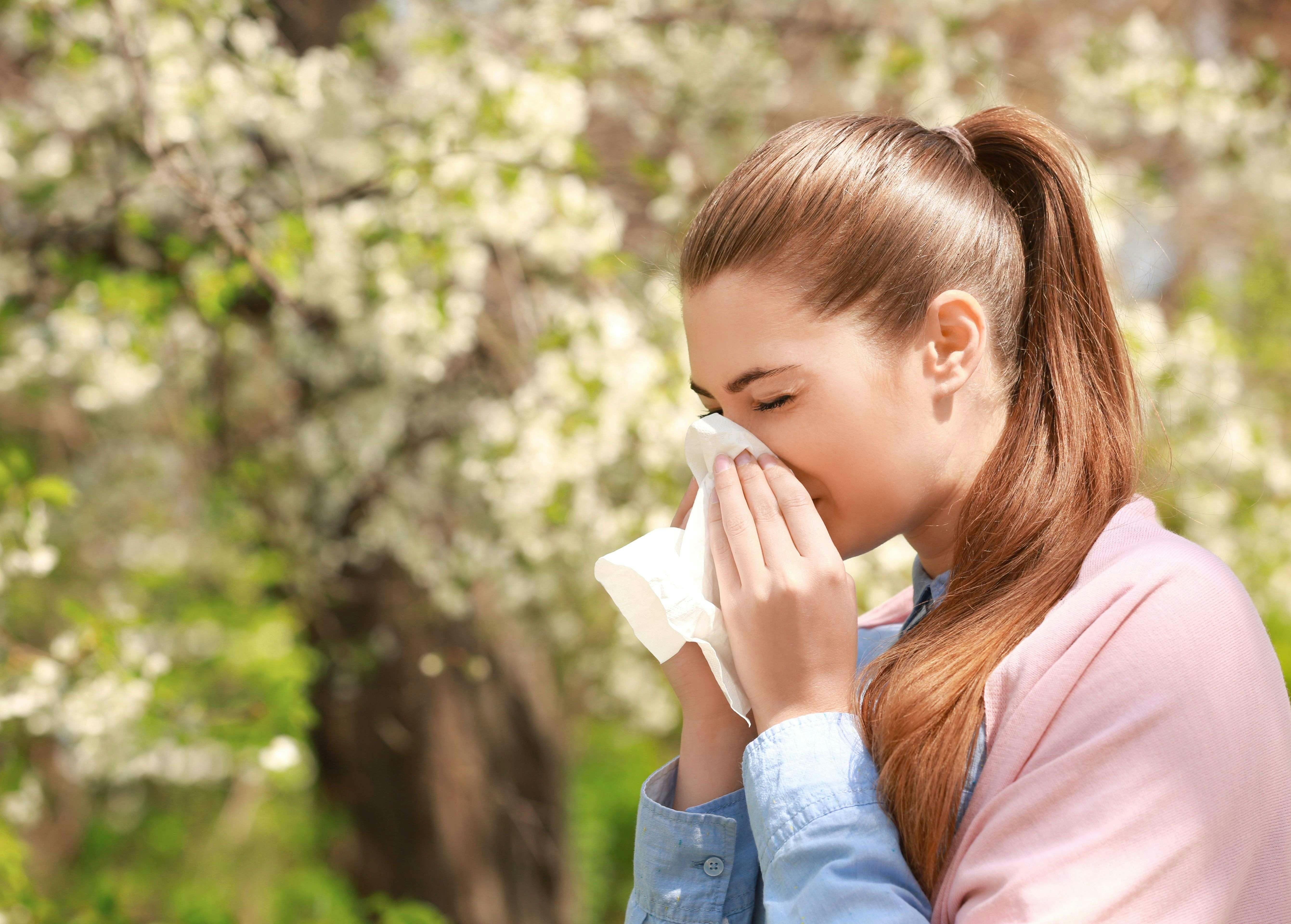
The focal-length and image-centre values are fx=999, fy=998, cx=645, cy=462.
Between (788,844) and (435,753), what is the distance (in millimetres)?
3251

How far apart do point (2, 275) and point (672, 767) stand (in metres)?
2.68

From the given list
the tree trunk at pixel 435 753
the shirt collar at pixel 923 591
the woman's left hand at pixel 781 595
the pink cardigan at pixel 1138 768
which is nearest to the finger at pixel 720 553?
the woman's left hand at pixel 781 595

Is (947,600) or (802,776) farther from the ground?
(947,600)

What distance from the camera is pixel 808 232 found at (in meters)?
1.16

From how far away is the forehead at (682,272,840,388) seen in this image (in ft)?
3.70

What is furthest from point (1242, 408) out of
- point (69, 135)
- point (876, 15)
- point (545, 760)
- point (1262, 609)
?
point (69, 135)

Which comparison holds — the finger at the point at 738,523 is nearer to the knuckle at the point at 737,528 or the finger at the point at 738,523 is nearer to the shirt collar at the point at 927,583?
the knuckle at the point at 737,528

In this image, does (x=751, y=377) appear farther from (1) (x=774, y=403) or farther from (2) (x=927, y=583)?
(2) (x=927, y=583)

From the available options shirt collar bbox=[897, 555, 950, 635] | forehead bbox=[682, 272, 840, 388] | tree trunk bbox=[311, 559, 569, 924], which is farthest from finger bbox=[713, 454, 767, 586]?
tree trunk bbox=[311, 559, 569, 924]

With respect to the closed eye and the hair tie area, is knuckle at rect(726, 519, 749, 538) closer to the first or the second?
the closed eye

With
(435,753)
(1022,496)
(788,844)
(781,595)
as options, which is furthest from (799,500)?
(435,753)

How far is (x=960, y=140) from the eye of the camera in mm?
1293

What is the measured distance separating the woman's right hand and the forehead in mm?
356

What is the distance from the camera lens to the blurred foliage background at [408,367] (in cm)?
265
